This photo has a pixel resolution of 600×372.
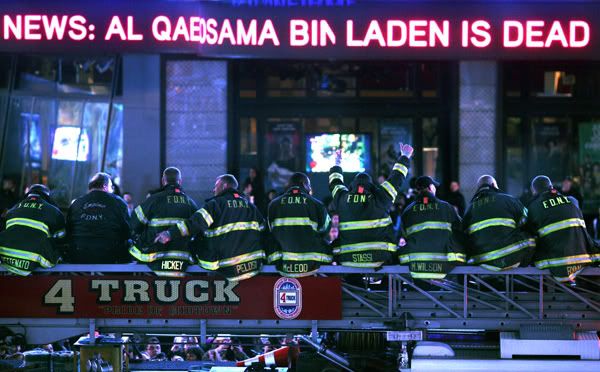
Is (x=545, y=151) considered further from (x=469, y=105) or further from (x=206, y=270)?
(x=206, y=270)

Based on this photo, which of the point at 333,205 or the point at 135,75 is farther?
the point at 135,75

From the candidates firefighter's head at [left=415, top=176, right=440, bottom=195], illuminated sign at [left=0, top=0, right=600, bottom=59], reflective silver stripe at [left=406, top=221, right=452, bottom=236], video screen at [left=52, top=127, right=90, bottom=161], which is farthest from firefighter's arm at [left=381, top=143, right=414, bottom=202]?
video screen at [left=52, top=127, right=90, bottom=161]

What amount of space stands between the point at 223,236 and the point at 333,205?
1095 millimetres

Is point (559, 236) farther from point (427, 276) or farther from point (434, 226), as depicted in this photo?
point (427, 276)

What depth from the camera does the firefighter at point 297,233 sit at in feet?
26.0

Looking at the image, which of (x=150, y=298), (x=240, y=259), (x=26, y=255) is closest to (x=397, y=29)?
(x=240, y=259)

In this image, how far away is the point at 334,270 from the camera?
7977 millimetres

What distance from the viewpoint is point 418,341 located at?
312 inches

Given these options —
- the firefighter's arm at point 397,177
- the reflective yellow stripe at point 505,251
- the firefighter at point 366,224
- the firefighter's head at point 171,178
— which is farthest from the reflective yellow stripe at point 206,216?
the reflective yellow stripe at point 505,251

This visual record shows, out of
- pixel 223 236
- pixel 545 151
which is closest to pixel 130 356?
pixel 223 236

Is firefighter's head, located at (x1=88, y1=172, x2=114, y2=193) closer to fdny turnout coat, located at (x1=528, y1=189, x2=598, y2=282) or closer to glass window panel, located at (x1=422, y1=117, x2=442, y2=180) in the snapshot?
fdny turnout coat, located at (x1=528, y1=189, x2=598, y2=282)

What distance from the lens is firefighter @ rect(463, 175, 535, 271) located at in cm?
779

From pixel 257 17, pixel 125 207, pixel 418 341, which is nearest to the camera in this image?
pixel 418 341

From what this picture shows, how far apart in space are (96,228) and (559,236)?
4.27 m
